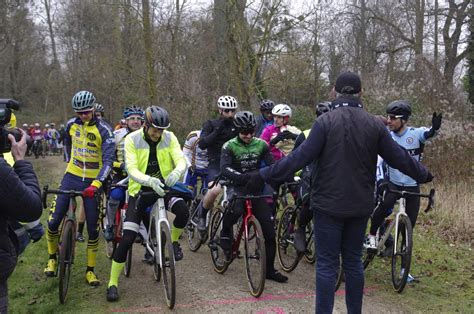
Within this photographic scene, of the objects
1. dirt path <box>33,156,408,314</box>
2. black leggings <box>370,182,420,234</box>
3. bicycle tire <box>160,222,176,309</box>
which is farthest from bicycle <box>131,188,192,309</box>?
black leggings <box>370,182,420,234</box>

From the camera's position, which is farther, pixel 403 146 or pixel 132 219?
pixel 403 146

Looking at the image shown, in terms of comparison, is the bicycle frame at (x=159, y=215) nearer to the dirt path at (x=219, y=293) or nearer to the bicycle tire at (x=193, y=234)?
the dirt path at (x=219, y=293)

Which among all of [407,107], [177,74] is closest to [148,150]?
[407,107]

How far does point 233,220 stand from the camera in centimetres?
610

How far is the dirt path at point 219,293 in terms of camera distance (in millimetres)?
5262

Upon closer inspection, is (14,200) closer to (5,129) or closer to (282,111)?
(5,129)

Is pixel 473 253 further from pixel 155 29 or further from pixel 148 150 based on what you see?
pixel 155 29

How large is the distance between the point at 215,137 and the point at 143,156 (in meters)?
1.96

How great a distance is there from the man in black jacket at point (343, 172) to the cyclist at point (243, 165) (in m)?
1.64

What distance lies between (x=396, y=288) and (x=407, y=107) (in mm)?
2256

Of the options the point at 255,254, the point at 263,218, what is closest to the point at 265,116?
the point at 263,218

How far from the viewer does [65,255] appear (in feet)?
17.9

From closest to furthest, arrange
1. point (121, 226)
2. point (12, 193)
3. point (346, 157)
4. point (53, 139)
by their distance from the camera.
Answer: point (12, 193), point (346, 157), point (121, 226), point (53, 139)

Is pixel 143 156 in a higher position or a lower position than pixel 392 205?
higher
